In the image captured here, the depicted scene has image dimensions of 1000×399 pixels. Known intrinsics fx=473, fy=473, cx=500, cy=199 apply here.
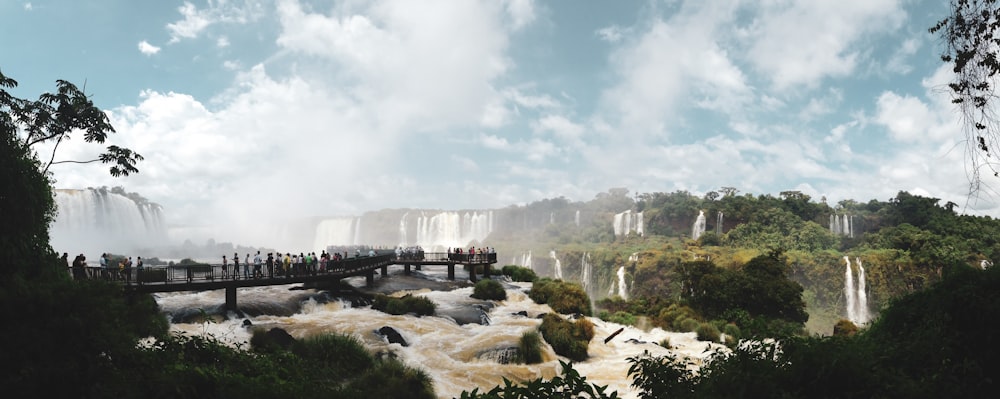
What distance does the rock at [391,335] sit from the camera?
17141mm

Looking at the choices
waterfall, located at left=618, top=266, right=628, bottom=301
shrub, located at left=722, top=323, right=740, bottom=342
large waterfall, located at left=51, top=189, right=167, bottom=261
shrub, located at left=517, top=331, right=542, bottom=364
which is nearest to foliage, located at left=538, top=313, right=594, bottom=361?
shrub, located at left=517, top=331, right=542, bottom=364

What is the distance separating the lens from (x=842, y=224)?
3017 inches

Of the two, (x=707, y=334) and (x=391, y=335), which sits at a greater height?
(x=391, y=335)

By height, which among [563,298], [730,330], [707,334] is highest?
[563,298]

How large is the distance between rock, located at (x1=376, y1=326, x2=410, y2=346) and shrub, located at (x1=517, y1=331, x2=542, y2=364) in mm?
4197

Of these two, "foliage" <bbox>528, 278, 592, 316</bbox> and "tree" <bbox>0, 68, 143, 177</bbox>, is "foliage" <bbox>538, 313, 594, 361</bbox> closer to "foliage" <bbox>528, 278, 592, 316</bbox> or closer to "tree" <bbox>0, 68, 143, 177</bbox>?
"foliage" <bbox>528, 278, 592, 316</bbox>

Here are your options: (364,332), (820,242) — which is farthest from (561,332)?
(820,242)

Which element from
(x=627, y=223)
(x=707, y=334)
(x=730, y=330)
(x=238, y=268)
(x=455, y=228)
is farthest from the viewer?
(x=455, y=228)

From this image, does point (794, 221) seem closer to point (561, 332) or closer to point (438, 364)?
point (561, 332)

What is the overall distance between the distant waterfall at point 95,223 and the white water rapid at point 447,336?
72.0 metres

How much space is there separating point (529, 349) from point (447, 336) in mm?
3921

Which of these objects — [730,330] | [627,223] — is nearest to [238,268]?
[730,330]

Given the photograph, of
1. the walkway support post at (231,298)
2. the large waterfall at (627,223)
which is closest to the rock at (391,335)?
the walkway support post at (231,298)

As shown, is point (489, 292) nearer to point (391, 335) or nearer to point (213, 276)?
point (391, 335)
